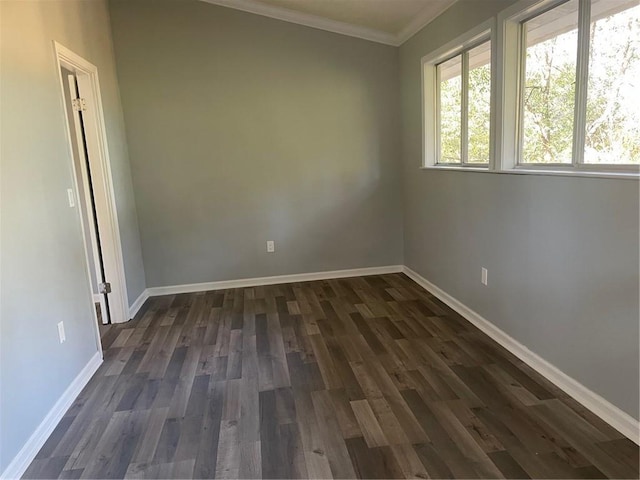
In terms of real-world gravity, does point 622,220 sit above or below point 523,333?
above

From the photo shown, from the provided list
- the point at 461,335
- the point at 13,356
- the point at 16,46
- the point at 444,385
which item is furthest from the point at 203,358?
the point at 16,46

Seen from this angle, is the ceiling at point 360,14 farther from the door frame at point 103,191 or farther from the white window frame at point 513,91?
the door frame at point 103,191

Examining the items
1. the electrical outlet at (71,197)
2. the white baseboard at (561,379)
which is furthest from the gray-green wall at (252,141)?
the white baseboard at (561,379)

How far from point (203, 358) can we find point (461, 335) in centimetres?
182

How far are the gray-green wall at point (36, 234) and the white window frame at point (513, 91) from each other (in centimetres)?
270

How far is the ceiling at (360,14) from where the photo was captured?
3.37 meters

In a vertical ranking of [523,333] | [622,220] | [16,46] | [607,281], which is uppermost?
[16,46]

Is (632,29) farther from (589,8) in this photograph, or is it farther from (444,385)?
(444,385)

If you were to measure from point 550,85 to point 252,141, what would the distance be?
104 inches

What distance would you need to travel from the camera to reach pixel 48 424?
204 centimetres

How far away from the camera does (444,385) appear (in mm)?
2320

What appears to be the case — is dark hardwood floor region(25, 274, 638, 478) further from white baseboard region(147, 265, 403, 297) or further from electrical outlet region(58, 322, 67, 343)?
white baseboard region(147, 265, 403, 297)

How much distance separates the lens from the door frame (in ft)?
10.3

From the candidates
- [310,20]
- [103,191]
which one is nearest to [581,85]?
[310,20]
